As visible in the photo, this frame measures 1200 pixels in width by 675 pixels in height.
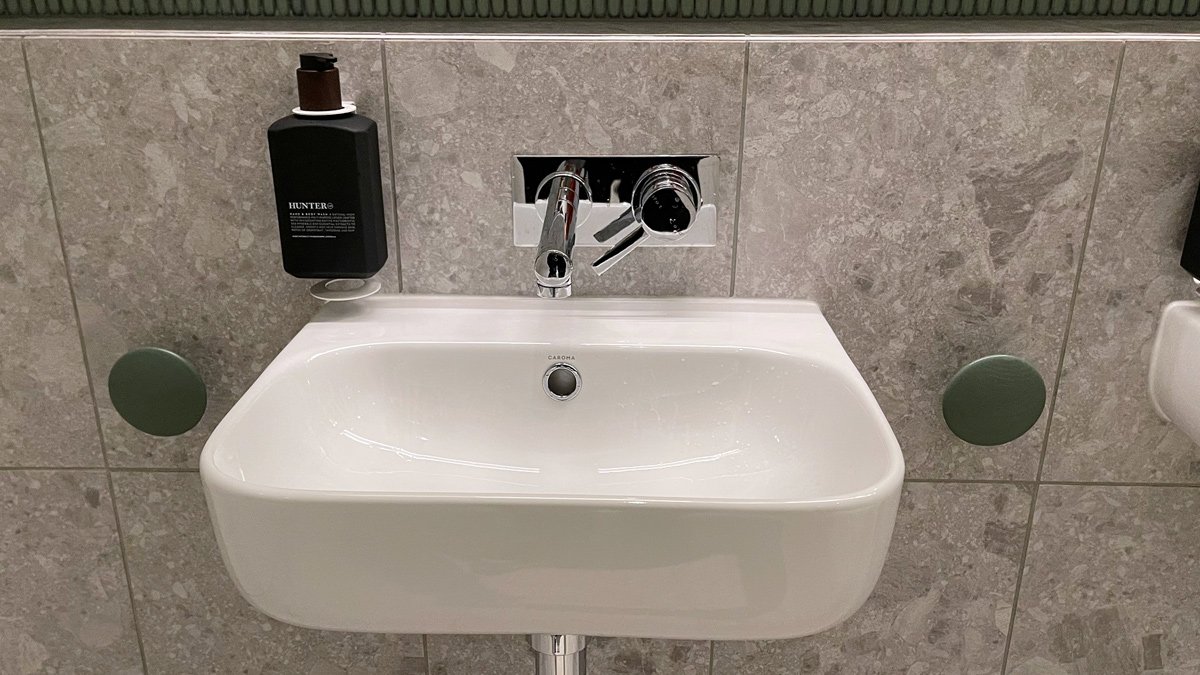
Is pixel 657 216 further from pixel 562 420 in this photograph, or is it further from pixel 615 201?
pixel 562 420

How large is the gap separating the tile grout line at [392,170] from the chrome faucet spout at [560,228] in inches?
5.8

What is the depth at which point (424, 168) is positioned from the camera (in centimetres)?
101

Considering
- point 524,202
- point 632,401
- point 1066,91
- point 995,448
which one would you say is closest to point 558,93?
point 524,202

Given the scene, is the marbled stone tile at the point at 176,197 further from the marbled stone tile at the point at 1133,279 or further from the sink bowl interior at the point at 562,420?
the marbled stone tile at the point at 1133,279

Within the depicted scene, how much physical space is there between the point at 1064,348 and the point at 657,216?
47 cm

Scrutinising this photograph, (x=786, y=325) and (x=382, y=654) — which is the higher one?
(x=786, y=325)

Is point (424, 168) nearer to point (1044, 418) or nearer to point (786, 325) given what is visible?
point (786, 325)

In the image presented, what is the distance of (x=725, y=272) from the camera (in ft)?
3.43

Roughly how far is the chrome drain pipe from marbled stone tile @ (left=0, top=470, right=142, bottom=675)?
1.71 ft

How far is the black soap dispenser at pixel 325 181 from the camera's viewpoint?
0.92 m

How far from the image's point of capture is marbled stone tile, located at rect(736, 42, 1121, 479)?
0.96m

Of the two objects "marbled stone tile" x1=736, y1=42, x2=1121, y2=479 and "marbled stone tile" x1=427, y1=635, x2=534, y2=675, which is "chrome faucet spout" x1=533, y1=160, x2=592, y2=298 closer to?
"marbled stone tile" x1=736, y1=42, x2=1121, y2=479

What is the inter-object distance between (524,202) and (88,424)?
21.6 inches

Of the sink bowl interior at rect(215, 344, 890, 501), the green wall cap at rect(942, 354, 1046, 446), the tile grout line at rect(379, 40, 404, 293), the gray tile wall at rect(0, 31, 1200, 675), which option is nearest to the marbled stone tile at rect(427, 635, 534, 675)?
the gray tile wall at rect(0, 31, 1200, 675)
